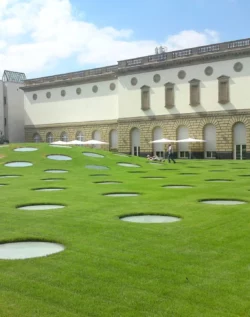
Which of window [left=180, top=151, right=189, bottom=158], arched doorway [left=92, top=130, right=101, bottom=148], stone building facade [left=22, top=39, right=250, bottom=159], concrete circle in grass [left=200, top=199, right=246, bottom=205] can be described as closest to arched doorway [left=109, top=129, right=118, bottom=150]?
stone building facade [left=22, top=39, right=250, bottom=159]

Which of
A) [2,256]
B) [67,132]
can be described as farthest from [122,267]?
[67,132]

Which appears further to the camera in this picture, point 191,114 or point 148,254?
point 191,114

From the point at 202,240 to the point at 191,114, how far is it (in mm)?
52708

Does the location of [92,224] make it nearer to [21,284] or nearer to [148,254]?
[148,254]

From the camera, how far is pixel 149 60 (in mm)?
64500

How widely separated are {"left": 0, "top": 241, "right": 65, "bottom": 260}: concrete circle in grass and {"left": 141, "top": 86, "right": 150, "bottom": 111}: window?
187 ft

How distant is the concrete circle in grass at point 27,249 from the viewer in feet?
26.4

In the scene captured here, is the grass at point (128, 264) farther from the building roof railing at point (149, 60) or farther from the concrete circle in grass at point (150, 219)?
the building roof railing at point (149, 60)

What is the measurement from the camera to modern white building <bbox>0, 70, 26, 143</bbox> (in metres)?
85.7

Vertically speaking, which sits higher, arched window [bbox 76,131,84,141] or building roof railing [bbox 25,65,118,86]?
building roof railing [bbox 25,65,118,86]

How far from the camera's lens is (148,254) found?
8055mm

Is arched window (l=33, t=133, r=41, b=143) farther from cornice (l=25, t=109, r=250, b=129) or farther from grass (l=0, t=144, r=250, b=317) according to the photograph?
grass (l=0, t=144, r=250, b=317)

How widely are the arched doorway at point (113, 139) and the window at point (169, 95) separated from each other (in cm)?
1126

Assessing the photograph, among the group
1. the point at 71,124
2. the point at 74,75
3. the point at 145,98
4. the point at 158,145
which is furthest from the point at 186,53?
the point at 71,124
